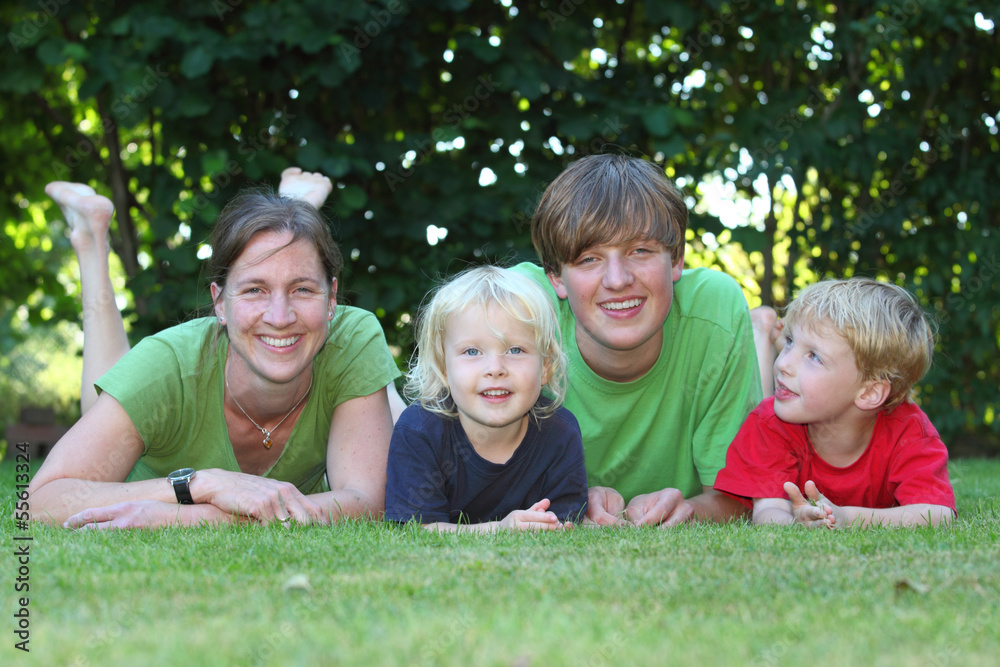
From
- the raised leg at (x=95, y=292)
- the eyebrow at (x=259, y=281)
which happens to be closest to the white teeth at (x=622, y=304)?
the eyebrow at (x=259, y=281)

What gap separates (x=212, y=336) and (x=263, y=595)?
1.78m

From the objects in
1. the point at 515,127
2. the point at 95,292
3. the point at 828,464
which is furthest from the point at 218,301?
the point at 515,127

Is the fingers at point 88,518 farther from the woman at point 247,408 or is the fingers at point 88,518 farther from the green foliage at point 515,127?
the green foliage at point 515,127

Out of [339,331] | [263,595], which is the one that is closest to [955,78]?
[339,331]

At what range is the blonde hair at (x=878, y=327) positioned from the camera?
3057 millimetres

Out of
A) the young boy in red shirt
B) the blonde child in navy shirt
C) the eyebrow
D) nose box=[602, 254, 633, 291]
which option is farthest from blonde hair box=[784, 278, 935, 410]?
the eyebrow

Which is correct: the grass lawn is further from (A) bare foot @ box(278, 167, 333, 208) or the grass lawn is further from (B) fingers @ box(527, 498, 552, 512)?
(A) bare foot @ box(278, 167, 333, 208)

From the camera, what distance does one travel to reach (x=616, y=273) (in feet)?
10.1

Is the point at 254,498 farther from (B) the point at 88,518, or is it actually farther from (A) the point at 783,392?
(A) the point at 783,392

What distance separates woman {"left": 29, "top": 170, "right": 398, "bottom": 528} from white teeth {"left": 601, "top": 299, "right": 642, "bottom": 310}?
88 centimetres

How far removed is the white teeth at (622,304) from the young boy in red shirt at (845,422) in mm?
549

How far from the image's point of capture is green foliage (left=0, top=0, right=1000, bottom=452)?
16.8ft

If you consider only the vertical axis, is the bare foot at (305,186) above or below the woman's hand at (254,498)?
above

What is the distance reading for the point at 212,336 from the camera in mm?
3443
